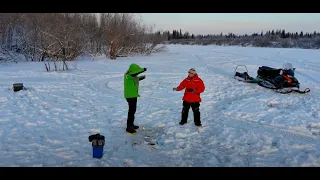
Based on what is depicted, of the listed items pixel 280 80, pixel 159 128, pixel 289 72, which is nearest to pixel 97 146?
pixel 159 128

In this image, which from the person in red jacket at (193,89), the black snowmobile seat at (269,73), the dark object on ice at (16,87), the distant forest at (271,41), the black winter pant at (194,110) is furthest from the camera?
the distant forest at (271,41)

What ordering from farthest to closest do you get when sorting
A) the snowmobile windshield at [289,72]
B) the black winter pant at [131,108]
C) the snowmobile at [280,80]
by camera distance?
the snowmobile windshield at [289,72] < the snowmobile at [280,80] < the black winter pant at [131,108]

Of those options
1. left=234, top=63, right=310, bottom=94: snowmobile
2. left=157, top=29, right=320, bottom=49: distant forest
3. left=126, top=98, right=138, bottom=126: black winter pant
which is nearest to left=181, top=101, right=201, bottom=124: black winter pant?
left=126, top=98, right=138, bottom=126: black winter pant

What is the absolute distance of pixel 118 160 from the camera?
4.77 metres

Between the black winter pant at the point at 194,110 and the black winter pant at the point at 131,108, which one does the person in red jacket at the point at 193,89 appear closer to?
the black winter pant at the point at 194,110

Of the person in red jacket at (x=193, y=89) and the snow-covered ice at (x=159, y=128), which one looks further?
the person in red jacket at (x=193, y=89)

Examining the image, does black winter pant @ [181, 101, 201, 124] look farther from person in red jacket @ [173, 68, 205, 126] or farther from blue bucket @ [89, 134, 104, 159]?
blue bucket @ [89, 134, 104, 159]

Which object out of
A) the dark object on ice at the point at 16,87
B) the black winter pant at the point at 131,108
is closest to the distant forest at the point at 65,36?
the dark object on ice at the point at 16,87

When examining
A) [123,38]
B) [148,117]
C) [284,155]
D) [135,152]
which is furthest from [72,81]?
[123,38]

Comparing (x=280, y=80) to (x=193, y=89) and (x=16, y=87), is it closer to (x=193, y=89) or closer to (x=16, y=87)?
(x=193, y=89)

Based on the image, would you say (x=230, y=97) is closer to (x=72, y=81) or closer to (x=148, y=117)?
(x=148, y=117)
